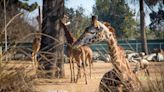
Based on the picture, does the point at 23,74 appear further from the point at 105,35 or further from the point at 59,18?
the point at 59,18

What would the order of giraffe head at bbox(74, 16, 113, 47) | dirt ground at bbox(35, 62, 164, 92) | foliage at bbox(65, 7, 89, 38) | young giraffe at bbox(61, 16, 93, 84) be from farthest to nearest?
young giraffe at bbox(61, 16, 93, 84)
foliage at bbox(65, 7, 89, 38)
giraffe head at bbox(74, 16, 113, 47)
dirt ground at bbox(35, 62, 164, 92)

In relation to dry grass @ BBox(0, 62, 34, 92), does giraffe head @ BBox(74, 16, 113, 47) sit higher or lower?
higher

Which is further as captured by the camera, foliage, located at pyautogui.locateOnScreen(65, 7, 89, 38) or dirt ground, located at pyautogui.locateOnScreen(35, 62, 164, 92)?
foliage, located at pyautogui.locateOnScreen(65, 7, 89, 38)

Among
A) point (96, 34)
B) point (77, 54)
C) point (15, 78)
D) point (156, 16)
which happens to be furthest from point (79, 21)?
point (156, 16)

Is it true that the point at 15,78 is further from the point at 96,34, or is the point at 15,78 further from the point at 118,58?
the point at 96,34

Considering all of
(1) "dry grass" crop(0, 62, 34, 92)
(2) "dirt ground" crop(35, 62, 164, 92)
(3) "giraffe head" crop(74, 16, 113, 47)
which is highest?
(3) "giraffe head" crop(74, 16, 113, 47)

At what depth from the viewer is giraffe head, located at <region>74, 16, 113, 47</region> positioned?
5.91 m

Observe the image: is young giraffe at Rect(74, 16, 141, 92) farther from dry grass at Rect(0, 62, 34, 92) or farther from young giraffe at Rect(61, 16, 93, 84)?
young giraffe at Rect(61, 16, 93, 84)

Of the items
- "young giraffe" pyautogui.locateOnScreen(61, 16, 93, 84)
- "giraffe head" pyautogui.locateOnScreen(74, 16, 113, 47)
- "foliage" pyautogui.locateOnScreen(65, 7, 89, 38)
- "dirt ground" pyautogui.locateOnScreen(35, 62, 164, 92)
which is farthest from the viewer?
"young giraffe" pyautogui.locateOnScreen(61, 16, 93, 84)

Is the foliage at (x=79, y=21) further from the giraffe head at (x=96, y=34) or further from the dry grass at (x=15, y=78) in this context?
the dry grass at (x=15, y=78)

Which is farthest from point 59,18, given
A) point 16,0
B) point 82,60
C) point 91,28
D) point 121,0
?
point 121,0

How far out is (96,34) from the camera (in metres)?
6.07

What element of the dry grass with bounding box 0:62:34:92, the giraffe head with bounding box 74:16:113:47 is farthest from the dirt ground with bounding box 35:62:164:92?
the giraffe head with bounding box 74:16:113:47

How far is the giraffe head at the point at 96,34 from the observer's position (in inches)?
233
